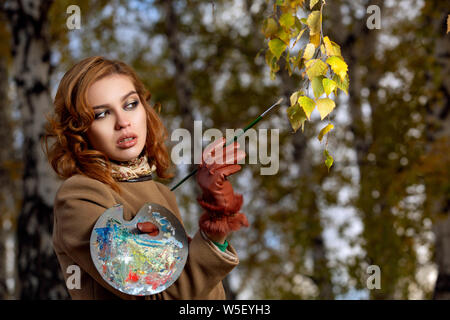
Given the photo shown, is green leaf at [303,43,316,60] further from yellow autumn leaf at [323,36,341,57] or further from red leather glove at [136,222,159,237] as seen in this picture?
red leather glove at [136,222,159,237]

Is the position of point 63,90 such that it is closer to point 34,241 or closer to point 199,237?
point 199,237

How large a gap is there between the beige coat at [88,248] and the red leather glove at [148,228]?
0.52 ft

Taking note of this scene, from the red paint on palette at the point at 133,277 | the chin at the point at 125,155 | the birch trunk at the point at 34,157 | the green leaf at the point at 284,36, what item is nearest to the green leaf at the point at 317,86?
the green leaf at the point at 284,36

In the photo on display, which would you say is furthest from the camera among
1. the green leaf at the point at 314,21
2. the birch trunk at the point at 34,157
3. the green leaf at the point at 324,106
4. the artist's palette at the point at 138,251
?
the birch trunk at the point at 34,157

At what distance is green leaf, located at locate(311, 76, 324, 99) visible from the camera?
2.03m

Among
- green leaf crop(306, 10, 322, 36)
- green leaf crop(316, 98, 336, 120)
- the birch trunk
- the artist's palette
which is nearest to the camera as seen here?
the artist's palette

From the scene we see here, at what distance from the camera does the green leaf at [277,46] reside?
228cm

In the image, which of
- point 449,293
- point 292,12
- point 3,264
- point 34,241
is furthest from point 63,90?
point 3,264

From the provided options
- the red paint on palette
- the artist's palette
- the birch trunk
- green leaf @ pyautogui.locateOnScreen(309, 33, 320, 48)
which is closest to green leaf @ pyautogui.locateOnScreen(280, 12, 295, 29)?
green leaf @ pyautogui.locateOnScreen(309, 33, 320, 48)

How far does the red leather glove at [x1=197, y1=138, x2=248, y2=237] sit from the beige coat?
0.09 m

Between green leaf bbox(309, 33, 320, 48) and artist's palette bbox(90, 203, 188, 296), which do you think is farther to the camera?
green leaf bbox(309, 33, 320, 48)

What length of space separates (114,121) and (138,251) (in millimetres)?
607

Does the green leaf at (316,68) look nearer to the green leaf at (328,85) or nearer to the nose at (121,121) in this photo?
the green leaf at (328,85)

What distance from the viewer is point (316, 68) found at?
206 cm
